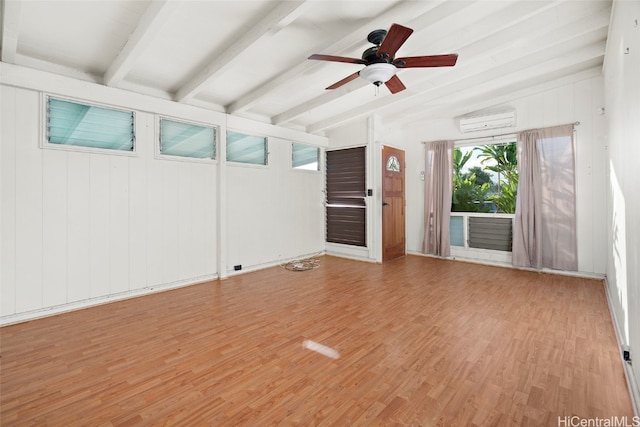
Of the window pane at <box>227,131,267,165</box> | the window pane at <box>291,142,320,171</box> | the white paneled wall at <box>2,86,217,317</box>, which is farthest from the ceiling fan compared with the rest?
the window pane at <box>291,142,320,171</box>

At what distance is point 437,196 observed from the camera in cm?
575

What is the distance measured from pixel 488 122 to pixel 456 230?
6.85 ft

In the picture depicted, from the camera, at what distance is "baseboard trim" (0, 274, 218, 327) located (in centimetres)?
290

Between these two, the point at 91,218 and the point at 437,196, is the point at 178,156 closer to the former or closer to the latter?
the point at 91,218

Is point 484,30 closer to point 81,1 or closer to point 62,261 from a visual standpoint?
point 81,1

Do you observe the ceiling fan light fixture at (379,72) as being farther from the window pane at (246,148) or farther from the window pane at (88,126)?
the window pane at (88,126)

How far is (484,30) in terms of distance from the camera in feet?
10.00

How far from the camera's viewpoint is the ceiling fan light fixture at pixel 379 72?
2.69 m

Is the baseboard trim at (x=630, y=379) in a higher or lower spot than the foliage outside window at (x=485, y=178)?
lower

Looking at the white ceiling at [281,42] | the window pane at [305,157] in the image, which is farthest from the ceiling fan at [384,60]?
the window pane at [305,157]

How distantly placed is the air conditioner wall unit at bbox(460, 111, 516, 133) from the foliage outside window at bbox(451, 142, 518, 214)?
1.35ft

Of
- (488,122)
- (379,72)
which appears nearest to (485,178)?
(488,122)

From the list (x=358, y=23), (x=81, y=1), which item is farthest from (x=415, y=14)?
(x=81, y=1)

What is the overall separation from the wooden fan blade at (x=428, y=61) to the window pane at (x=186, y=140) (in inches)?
118
